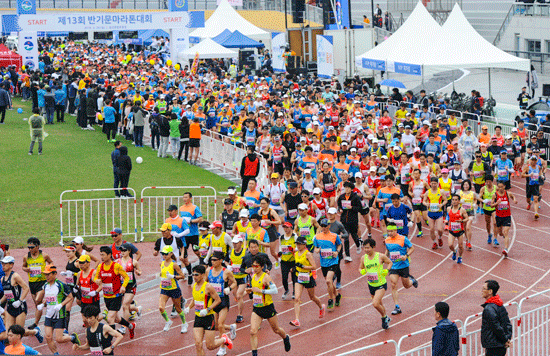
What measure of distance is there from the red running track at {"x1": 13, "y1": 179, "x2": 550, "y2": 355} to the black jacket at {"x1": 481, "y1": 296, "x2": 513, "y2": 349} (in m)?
1.82

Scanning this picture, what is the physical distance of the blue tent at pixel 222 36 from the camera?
38325mm

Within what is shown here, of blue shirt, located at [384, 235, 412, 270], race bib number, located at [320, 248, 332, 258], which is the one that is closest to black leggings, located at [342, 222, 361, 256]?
race bib number, located at [320, 248, 332, 258]

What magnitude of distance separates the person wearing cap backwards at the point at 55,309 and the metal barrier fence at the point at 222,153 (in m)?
9.25

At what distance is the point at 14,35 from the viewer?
54531mm

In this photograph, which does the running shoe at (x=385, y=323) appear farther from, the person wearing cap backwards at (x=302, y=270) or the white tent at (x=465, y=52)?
the white tent at (x=465, y=52)

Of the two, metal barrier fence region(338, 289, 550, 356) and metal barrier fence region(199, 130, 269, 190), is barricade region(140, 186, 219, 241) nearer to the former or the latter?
metal barrier fence region(199, 130, 269, 190)

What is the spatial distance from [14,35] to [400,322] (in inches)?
1907

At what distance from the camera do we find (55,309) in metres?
11.0

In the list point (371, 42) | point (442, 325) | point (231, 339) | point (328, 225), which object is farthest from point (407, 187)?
point (371, 42)

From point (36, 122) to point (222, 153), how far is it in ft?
18.7

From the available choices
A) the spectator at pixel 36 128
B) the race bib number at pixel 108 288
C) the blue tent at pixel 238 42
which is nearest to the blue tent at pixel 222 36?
the blue tent at pixel 238 42

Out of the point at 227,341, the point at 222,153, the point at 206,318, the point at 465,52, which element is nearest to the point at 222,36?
the point at 465,52

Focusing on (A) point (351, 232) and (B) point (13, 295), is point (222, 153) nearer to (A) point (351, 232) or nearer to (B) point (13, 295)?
(A) point (351, 232)

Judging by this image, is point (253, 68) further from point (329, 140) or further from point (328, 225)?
point (328, 225)
